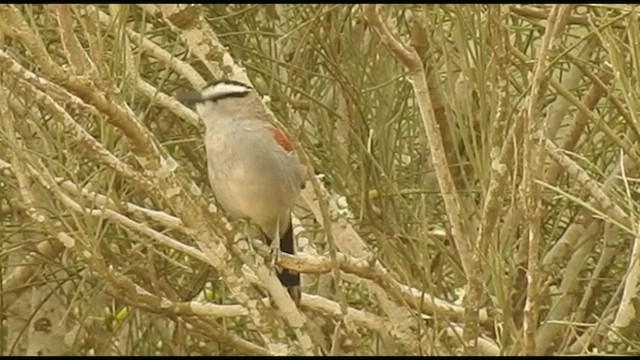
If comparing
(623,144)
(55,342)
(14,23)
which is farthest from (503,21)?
A: (55,342)

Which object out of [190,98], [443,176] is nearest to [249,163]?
[190,98]

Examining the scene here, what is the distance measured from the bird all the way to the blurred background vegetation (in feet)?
0.27

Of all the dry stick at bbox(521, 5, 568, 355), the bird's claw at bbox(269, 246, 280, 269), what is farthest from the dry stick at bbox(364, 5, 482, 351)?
the bird's claw at bbox(269, 246, 280, 269)

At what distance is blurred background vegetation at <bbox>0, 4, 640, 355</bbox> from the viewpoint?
220 cm

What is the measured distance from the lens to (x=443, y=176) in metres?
2.40

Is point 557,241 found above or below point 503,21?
below

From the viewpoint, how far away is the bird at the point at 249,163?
10.6 ft

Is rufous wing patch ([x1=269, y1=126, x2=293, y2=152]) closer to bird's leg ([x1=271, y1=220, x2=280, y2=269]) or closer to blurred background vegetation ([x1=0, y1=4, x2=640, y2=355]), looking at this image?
blurred background vegetation ([x1=0, y1=4, x2=640, y2=355])

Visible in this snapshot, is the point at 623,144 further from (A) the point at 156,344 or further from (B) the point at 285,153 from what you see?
(A) the point at 156,344

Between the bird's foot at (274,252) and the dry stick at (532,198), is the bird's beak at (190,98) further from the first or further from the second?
the dry stick at (532,198)

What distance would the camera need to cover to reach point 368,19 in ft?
7.44

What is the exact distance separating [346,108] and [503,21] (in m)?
1.13

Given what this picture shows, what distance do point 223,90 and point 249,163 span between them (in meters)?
0.31

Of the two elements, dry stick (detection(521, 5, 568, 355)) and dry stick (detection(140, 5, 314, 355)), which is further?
dry stick (detection(140, 5, 314, 355))
